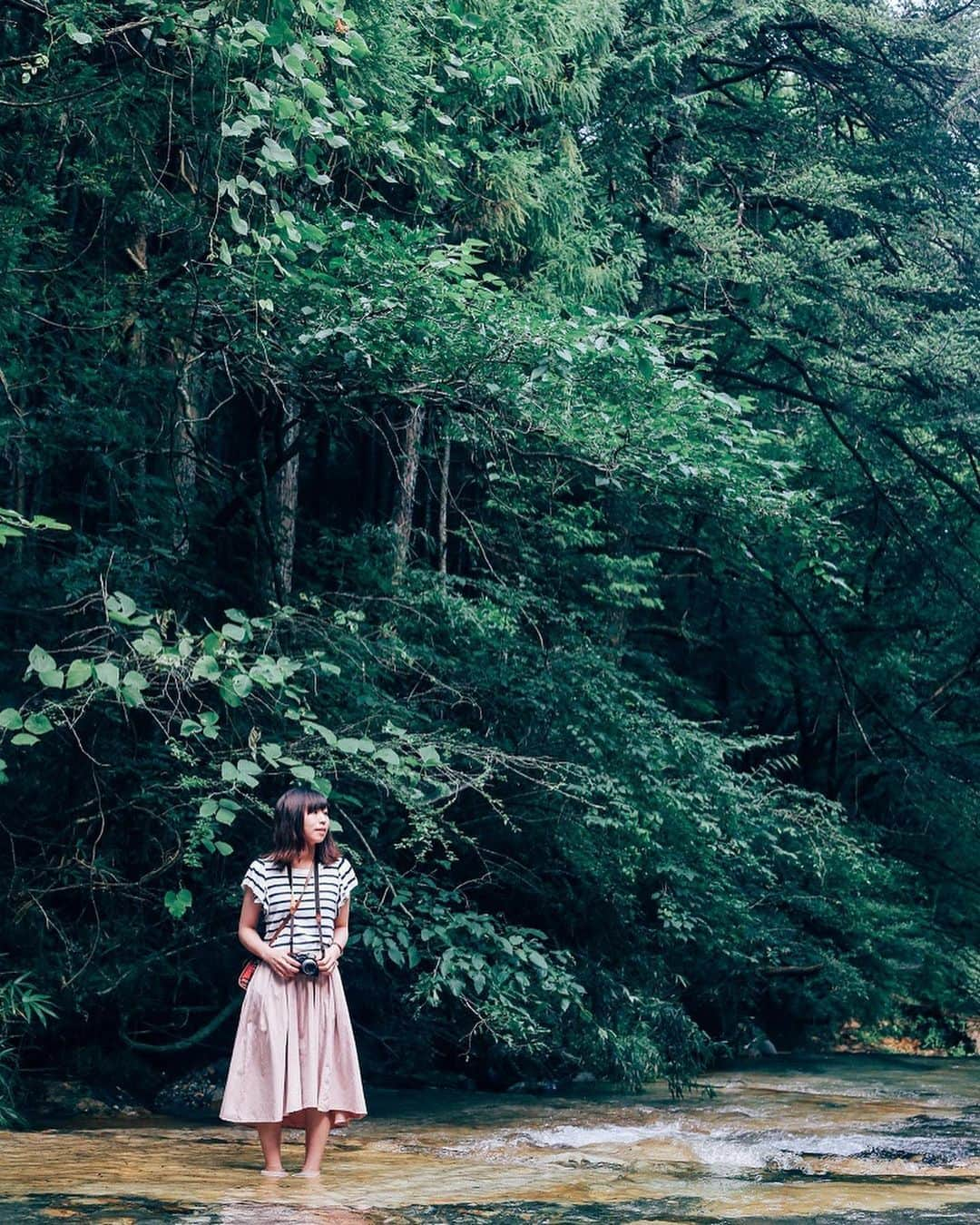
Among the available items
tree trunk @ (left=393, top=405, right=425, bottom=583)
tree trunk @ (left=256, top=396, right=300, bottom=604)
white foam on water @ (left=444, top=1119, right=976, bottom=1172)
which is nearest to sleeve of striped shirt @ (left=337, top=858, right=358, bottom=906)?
white foam on water @ (left=444, top=1119, right=976, bottom=1172)

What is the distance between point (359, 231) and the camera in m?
8.57

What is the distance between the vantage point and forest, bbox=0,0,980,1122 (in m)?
7.98

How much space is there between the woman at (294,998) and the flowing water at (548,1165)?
29cm

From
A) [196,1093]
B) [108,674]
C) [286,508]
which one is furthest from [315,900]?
[286,508]

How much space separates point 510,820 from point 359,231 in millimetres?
3848

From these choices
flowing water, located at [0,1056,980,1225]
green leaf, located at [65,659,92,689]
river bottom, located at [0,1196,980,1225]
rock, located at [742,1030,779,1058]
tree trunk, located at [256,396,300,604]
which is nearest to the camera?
river bottom, located at [0,1196,980,1225]

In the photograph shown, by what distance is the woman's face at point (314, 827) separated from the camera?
5535 millimetres

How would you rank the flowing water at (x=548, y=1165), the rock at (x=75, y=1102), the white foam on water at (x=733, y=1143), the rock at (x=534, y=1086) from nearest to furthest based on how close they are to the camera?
the flowing water at (x=548, y=1165) < the white foam on water at (x=733, y=1143) < the rock at (x=75, y=1102) < the rock at (x=534, y=1086)

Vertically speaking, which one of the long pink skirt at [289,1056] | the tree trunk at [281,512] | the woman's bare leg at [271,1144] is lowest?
the woman's bare leg at [271,1144]

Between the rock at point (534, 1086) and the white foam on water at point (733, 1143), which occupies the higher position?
the white foam on water at point (733, 1143)

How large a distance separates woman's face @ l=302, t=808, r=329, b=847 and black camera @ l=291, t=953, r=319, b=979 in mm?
450

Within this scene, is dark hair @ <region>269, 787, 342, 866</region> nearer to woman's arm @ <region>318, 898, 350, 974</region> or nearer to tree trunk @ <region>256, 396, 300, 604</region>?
woman's arm @ <region>318, 898, 350, 974</region>

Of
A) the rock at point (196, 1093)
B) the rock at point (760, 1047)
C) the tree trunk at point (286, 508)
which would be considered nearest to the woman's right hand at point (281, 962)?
the rock at point (196, 1093)

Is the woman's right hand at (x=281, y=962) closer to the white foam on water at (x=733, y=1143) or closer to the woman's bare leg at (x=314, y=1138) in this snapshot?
the woman's bare leg at (x=314, y=1138)
